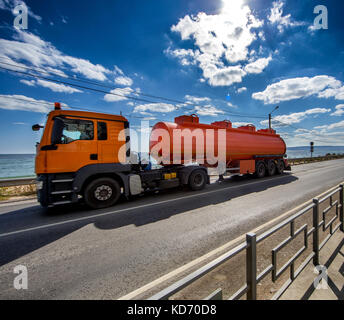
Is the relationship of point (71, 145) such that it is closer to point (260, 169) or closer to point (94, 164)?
point (94, 164)

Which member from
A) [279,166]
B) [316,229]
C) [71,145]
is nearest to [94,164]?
[71,145]

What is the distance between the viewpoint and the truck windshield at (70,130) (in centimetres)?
505

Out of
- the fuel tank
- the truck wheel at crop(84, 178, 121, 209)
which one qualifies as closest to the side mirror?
the truck wheel at crop(84, 178, 121, 209)

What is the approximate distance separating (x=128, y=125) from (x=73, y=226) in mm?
3933

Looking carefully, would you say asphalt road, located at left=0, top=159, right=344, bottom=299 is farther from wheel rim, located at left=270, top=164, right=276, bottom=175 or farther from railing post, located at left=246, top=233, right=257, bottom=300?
wheel rim, located at left=270, top=164, right=276, bottom=175

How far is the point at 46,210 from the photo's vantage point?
18.6ft

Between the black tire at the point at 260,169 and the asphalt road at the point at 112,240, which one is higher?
the black tire at the point at 260,169

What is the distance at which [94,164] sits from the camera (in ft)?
18.4

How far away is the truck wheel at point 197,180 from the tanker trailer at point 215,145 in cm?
65

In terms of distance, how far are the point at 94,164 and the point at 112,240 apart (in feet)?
9.70

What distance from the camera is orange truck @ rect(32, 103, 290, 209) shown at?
5062 mm

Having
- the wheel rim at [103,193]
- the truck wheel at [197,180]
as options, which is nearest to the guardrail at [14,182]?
the wheel rim at [103,193]

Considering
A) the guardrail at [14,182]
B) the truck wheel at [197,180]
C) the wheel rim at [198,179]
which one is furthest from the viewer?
the guardrail at [14,182]

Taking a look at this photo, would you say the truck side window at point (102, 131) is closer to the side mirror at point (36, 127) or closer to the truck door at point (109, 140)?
the truck door at point (109, 140)
